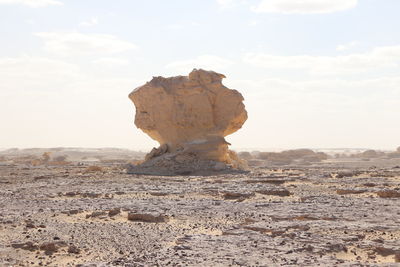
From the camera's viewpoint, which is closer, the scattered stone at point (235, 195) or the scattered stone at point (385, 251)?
the scattered stone at point (385, 251)

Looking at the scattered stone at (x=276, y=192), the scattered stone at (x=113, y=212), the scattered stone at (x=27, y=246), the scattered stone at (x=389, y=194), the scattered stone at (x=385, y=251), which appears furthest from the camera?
the scattered stone at (x=276, y=192)

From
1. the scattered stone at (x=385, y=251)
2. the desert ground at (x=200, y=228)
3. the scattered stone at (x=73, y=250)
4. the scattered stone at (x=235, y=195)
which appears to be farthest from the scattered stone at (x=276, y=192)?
the scattered stone at (x=73, y=250)

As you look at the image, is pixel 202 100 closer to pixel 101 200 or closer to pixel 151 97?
pixel 151 97

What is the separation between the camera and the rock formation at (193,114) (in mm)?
29812

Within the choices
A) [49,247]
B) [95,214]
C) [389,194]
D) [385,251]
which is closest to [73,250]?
A: [49,247]

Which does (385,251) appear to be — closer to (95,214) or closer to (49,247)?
(49,247)

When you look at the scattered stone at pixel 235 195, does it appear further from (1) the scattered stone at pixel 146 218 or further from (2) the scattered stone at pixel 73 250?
(2) the scattered stone at pixel 73 250

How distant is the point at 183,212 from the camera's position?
12195 millimetres

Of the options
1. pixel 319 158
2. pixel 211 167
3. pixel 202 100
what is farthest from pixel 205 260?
pixel 319 158

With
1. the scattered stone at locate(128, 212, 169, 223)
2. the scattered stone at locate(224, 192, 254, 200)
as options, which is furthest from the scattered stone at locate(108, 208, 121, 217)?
the scattered stone at locate(224, 192, 254, 200)

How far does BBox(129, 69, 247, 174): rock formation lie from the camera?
2981 centimetres

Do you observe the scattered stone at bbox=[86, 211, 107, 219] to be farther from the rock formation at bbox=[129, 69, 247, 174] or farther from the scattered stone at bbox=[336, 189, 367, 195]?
the rock formation at bbox=[129, 69, 247, 174]

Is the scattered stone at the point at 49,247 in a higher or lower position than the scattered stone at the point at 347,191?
lower

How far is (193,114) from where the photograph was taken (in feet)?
99.8
